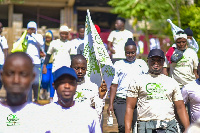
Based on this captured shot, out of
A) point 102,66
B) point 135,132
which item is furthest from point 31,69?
point 102,66

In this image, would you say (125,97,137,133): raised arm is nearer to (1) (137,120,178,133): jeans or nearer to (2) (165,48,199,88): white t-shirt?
(1) (137,120,178,133): jeans

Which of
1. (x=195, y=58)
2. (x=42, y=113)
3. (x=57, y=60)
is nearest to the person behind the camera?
(x=42, y=113)

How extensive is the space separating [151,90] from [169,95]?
0.24 m

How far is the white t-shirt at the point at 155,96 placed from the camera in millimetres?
4812

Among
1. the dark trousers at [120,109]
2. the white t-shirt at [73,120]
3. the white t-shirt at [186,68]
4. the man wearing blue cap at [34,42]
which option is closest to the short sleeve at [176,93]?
the dark trousers at [120,109]

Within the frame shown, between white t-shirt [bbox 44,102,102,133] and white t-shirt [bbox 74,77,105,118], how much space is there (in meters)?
1.49

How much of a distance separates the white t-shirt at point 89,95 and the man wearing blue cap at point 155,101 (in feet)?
1.33

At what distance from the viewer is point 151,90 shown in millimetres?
4855

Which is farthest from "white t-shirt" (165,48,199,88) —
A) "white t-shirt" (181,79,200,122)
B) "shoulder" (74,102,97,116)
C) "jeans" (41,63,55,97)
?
"shoulder" (74,102,97,116)

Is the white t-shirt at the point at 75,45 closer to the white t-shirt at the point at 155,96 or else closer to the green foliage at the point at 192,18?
the white t-shirt at the point at 155,96

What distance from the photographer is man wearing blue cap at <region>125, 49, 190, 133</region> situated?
15.8 feet

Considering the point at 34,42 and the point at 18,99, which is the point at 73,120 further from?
the point at 34,42

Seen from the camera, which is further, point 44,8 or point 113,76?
point 44,8

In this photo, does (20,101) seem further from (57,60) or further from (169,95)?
(57,60)
